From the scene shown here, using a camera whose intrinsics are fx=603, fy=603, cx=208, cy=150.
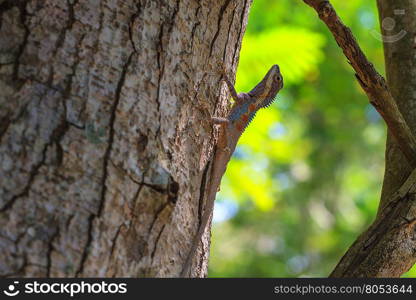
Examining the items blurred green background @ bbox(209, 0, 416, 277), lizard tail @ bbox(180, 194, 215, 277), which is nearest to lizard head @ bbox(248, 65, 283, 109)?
blurred green background @ bbox(209, 0, 416, 277)

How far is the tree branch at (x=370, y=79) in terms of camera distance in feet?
8.55

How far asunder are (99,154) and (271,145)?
369 centimetres

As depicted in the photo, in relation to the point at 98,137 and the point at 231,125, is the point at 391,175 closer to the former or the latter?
the point at 231,125

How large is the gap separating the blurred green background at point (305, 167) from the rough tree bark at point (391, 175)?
184 cm

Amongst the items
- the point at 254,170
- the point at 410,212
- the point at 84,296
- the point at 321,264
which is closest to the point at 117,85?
the point at 84,296

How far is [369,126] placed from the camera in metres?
14.2

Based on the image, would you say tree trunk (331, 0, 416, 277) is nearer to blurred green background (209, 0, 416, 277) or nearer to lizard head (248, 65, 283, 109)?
lizard head (248, 65, 283, 109)

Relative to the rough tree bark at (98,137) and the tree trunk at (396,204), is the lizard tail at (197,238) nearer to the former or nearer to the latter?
the rough tree bark at (98,137)

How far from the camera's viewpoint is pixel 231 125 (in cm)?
333

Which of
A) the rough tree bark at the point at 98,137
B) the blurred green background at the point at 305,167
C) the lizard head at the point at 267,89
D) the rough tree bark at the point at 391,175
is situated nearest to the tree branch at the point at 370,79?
the rough tree bark at the point at 391,175

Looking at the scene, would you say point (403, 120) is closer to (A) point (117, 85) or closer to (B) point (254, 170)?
(A) point (117, 85)

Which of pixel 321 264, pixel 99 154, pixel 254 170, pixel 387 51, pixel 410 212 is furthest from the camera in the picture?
pixel 321 264

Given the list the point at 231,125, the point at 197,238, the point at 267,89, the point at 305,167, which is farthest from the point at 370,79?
the point at 305,167

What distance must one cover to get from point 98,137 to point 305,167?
13.4 metres
